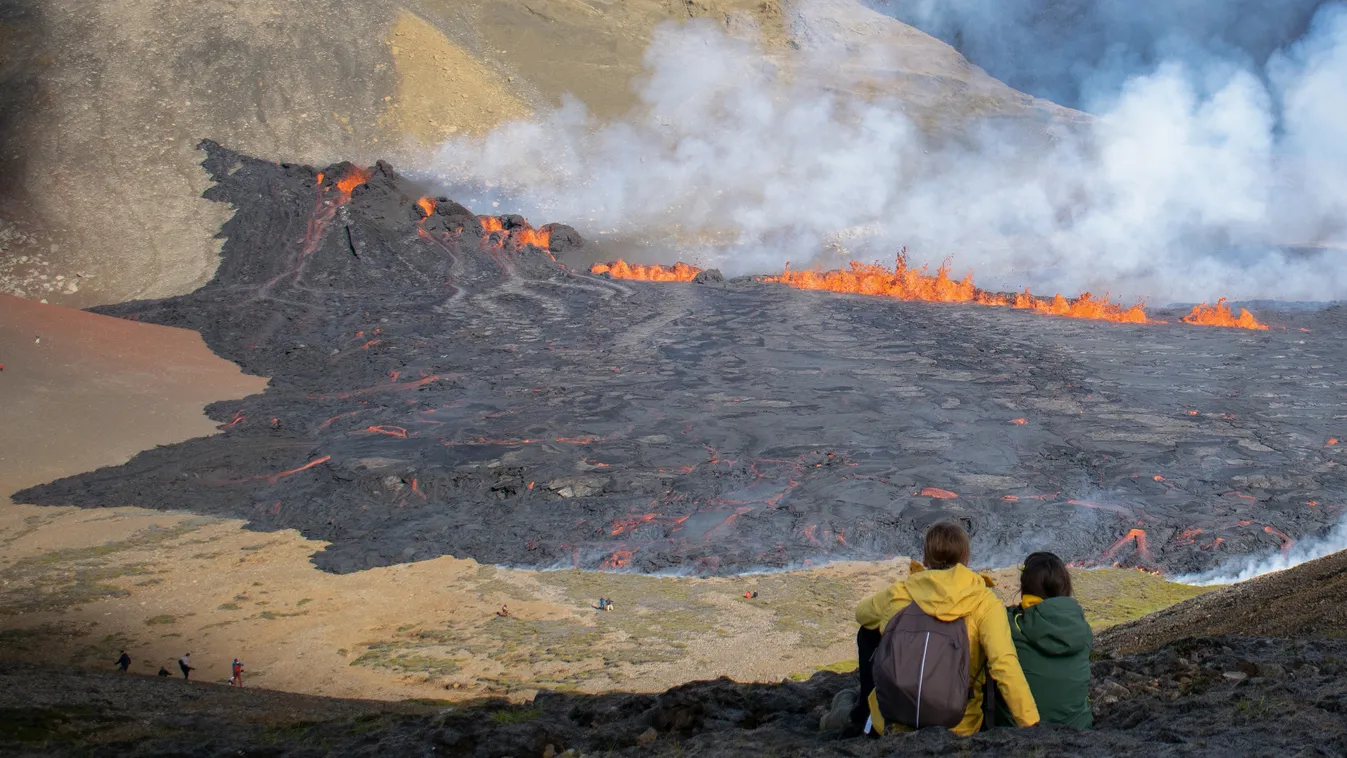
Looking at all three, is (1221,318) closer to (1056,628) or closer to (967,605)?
(1056,628)

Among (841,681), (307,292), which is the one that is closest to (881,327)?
(307,292)

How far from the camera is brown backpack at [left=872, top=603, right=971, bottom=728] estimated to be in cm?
379

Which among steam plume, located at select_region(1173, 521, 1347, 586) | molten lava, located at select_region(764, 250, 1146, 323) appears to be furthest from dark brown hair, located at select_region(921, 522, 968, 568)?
molten lava, located at select_region(764, 250, 1146, 323)

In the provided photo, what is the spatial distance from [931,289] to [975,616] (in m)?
27.0

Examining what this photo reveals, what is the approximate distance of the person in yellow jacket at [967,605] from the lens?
378 cm

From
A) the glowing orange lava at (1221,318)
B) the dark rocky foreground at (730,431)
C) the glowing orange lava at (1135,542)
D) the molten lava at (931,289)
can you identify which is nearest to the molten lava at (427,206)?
the dark rocky foreground at (730,431)

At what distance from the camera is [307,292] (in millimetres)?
26469

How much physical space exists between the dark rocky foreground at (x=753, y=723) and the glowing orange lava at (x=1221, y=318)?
22.0 m

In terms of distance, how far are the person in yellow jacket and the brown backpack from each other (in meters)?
0.05

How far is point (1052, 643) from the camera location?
13.2ft

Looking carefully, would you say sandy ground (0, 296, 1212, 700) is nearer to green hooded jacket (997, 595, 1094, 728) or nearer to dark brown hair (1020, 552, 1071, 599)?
green hooded jacket (997, 595, 1094, 728)

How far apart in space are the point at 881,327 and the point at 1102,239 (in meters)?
16.9

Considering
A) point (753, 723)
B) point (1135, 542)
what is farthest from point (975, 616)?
point (1135, 542)

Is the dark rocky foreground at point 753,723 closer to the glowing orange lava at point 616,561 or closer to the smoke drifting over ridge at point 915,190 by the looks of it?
the glowing orange lava at point 616,561
